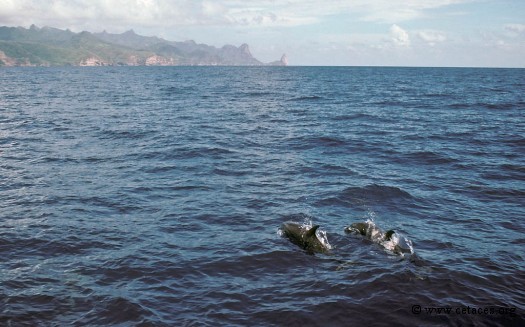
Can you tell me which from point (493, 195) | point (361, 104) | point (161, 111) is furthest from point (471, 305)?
point (361, 104)

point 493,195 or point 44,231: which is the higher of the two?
point 493,195

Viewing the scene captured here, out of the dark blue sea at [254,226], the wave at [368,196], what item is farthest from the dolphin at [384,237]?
the wave at [368,196]

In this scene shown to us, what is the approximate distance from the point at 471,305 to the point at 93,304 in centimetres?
856

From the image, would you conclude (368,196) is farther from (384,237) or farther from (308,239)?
(308,239)

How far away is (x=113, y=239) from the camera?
12547mm

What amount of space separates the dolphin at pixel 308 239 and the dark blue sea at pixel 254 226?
284mm

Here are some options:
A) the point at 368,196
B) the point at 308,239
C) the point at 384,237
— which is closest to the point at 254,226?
the point at 308,239

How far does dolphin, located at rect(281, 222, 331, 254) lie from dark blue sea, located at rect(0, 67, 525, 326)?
284mm

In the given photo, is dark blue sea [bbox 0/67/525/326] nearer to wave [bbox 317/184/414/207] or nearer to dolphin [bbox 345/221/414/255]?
wave [bbox 317/184/414/207]

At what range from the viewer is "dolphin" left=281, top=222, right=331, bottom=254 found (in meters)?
12.1

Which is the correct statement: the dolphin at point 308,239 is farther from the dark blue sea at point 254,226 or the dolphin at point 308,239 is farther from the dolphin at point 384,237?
the dolphin at point 384,237

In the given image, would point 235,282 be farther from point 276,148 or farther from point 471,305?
point 276,148

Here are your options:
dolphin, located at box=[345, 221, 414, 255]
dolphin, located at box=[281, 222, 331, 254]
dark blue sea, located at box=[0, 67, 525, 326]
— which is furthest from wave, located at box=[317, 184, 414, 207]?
dolphin, located at box=[281, 222, 331, 254]

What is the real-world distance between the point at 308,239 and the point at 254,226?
2.36m
